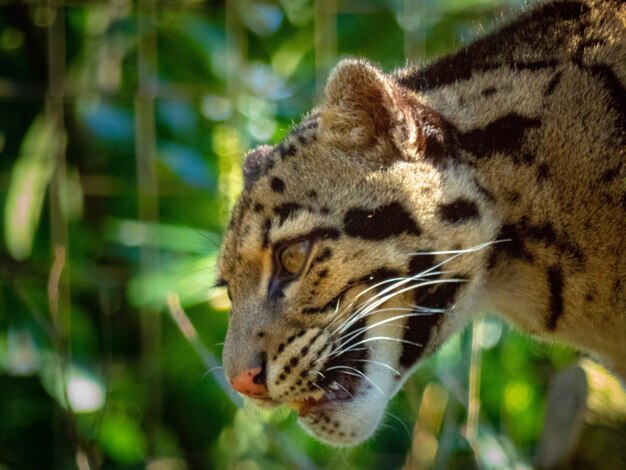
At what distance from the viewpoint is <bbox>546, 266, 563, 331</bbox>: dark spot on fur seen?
2.54 metres

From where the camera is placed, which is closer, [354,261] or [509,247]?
[354,261]

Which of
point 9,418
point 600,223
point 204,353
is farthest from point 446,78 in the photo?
point 9,418

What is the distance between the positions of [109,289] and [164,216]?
43cm

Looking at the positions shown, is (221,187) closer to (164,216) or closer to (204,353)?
(164,216)

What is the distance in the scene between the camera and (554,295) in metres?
2.58

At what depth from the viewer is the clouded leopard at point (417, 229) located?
242 cm

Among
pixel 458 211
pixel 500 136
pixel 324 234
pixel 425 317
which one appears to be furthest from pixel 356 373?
pixel 500 136

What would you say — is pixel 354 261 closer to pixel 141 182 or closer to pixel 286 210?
pixel 286 210

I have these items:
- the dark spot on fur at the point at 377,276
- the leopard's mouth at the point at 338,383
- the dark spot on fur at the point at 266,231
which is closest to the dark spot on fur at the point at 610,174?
the dark spot on fur at the point at 377,276

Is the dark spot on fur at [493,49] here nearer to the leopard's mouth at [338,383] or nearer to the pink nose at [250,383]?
the leopard's mouth at [338,383]

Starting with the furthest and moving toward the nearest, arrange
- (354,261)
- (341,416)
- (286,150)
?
(286,150)
(341,416)
(354,261)

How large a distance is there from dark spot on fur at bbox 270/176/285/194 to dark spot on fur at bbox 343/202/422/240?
200 mm

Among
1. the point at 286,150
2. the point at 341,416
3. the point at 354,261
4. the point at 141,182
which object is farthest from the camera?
the point at 141,182

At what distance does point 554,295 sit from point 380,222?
49 centimetres
